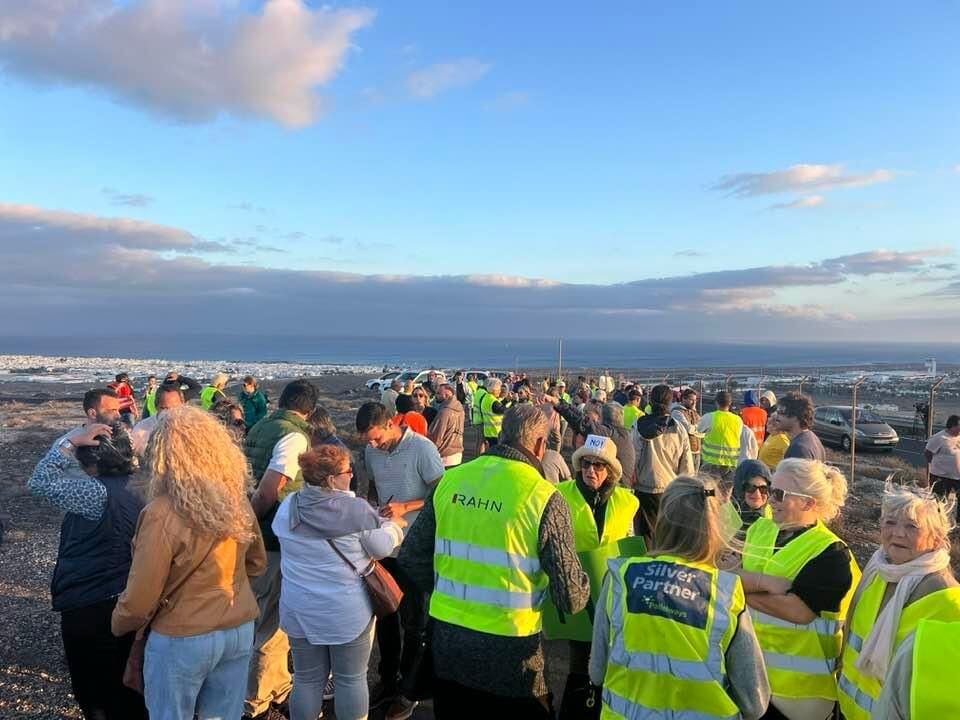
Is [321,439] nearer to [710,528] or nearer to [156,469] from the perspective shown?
[156,469]

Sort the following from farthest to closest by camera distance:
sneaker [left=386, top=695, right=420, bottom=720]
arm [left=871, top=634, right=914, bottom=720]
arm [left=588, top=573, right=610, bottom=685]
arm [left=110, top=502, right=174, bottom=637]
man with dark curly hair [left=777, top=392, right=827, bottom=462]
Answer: man with dark curly hair [left=777, top=392, right=827, bottom=462] → sneaker [left=386, top=695, right=420, bottom=720] → arm [left=110, top=502, right=174, bottom=637] → arm [left=588, top=573, right=610, bottom=685] → arm [left=871, top=634, right=914, bottom=720]

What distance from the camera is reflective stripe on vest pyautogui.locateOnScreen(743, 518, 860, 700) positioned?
8.80 ft

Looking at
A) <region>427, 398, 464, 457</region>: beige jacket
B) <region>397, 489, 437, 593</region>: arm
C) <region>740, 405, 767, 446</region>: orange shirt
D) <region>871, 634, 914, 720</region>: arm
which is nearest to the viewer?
<region>871, 634, 914, 720</region>: arm

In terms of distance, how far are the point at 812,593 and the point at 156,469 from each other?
272 centimetres

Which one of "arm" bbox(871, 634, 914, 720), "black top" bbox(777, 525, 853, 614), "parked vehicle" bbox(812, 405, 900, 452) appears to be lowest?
"parked vehicle" bbox(812, 405, 900, 452)

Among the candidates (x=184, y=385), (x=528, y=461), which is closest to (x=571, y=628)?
(x=528, y=461)

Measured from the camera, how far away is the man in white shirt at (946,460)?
28.5 ft

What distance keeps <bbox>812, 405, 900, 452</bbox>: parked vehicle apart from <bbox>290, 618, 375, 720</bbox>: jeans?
58.7 ft

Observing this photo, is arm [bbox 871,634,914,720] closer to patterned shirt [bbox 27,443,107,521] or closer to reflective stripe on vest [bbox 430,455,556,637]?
reflective stripe on vest [bbox 430,455,556,637]

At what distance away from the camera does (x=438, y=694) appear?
2.96 metres

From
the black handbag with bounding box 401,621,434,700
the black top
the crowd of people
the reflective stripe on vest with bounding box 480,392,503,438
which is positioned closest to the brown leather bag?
the crowd of people

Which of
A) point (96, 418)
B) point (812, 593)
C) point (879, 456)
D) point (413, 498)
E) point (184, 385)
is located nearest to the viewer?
point (812, 593)

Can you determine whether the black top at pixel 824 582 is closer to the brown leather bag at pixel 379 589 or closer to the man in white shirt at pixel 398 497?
the brown leather bag at pixel 379 589

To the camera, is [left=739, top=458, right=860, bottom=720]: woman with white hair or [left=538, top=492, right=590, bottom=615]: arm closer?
[left=739, top=458, right=860, bottom=720]: woman with white hair
